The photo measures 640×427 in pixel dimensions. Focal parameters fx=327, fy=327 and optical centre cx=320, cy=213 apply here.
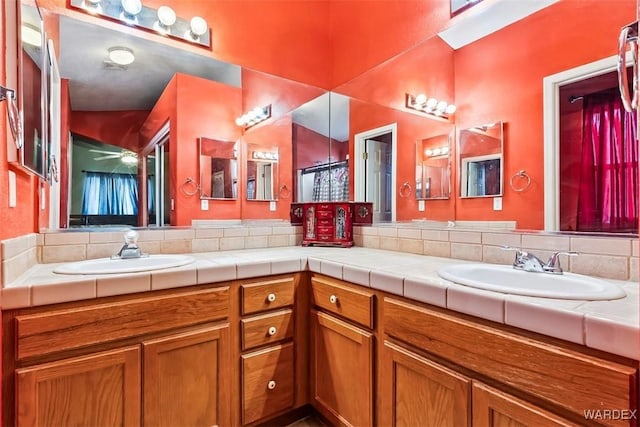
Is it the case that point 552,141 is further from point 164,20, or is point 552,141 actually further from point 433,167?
point 164,20

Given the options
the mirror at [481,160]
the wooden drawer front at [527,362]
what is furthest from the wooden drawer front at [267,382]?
the mirror at [481,160]

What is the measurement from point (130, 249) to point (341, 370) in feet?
3.74

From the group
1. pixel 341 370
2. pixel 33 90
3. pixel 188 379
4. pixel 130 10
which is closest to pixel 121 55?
pixel 130 10

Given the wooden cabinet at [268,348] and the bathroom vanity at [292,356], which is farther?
the wooden cabinet at [268,348]

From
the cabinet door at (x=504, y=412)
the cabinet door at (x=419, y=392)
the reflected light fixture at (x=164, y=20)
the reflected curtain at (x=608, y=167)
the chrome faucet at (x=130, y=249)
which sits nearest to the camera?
the cabinet door at (x=504, y=412)

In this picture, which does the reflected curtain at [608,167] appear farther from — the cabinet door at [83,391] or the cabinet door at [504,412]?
the cabinet door at [83,391]

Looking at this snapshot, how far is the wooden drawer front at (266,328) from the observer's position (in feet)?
4.82

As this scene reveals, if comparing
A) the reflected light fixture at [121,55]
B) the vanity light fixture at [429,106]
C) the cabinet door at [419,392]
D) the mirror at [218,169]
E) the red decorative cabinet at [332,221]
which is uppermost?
the reflected light fixture at [121,55]

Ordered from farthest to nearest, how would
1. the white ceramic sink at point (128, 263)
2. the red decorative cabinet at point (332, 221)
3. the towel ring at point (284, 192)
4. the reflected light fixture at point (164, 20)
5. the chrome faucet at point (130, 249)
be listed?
1. the towel ring at point (284, 192)
2. the red decorative cabinet at point (332, 221)
3. the reflected light fixture at point (164, 20)
4. the chrome faucet at point (130, 249)
5. the white ceramic sink at point (128, 263)

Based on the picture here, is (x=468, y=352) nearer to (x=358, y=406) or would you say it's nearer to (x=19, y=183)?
(x=358, y=406)

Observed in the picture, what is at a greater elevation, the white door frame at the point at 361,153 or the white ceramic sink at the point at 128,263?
the white door frame at the point at 361,153

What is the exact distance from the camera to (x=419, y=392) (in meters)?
1.12

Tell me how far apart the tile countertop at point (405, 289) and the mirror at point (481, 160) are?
393 millimetres

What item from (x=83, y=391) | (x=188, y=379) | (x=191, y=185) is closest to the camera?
(x=83, y=391)
